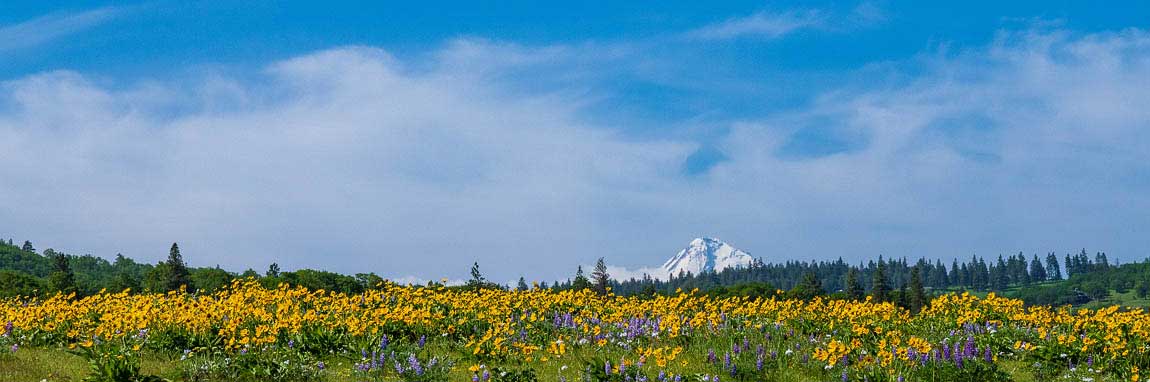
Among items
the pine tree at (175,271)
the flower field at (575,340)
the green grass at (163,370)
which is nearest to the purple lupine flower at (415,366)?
the flower field at (575,340)

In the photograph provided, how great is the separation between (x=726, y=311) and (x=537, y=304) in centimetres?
412

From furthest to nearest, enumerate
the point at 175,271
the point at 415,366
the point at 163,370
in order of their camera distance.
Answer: the point at 175,271 → the point at 163,370 → the point at 415,366

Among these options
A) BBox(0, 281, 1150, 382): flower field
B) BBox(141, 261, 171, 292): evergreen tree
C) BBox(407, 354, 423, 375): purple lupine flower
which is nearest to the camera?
BBox(407, 354, 423, 375): purple lupine flower

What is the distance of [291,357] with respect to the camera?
44.2 ft

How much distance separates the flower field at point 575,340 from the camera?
12.5 metres

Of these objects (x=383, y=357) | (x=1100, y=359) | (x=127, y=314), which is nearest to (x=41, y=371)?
(x=127, y=314)

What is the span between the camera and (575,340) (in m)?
15.3

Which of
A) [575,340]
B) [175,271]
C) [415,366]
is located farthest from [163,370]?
[175,271]

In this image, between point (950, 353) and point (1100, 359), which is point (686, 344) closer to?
point (950, 353)

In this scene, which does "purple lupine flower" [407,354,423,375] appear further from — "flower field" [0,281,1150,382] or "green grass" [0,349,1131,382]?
"green grass" [0,349,1131,382]

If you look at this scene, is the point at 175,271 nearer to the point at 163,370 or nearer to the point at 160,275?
the point at 160,275

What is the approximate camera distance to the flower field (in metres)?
12.5

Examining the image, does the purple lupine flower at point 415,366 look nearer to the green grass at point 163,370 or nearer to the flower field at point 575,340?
the flower field at point 575,340

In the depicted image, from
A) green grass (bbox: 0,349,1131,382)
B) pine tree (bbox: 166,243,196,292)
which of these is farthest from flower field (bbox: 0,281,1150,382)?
pine tree (bbox: 166,243,196,292)
